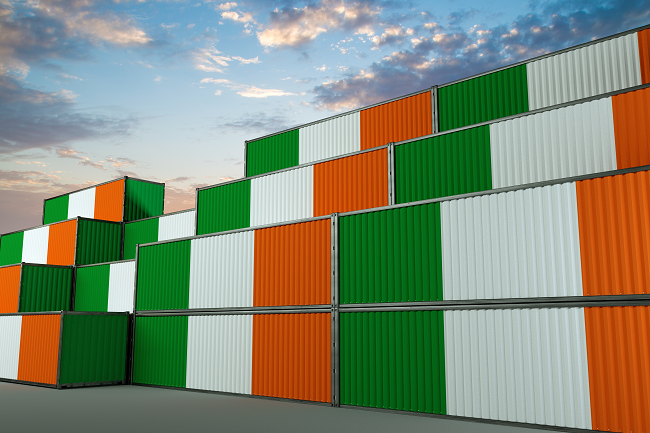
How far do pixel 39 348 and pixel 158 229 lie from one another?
12.1 m

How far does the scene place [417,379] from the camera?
13.8 metres

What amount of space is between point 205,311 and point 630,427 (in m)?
13.6

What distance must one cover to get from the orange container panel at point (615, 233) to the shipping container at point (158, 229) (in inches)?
869

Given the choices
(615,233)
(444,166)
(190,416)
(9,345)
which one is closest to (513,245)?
(615,233)

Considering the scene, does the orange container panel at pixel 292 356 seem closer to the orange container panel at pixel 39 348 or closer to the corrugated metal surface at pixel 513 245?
the corrugated metal surface at pixel 513 245

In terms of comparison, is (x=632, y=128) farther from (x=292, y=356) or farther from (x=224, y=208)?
(x=224, y=208)

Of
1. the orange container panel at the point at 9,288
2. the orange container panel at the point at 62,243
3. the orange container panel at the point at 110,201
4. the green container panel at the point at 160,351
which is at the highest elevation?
the orange container panel at the point at 110,201

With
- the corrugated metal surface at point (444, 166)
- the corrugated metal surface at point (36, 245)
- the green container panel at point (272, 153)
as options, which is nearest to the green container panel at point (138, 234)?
the corrugated metal surface at point (36, 245)

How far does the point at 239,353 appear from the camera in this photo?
1817 cm

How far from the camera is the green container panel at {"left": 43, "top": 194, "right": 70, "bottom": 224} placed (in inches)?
1548

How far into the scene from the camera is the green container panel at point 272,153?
1009 inches

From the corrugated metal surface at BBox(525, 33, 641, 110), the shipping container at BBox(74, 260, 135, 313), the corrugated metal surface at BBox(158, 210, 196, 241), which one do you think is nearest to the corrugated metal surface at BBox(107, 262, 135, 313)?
the shipping container at BBox(74, 260, 135, 313)

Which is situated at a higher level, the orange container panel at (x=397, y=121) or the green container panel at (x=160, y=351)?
the orange container panel at (x=397, y=121)

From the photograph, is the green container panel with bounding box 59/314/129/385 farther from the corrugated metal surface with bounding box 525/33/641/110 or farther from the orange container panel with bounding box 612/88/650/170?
the orange container panel with bounding box 612/88/650/170
